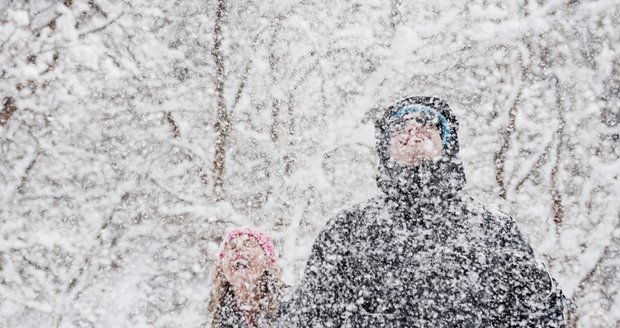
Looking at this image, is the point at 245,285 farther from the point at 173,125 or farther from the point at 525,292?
the point at 173,125

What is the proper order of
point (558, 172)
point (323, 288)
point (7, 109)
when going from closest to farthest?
point (323, 288), point (7, 109), point (558, 172)

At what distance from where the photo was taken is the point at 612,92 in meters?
11.6

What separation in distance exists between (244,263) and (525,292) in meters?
1.16

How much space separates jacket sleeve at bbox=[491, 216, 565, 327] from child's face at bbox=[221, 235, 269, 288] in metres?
0.99

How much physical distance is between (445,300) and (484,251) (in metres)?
0.25

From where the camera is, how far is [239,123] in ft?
39.1

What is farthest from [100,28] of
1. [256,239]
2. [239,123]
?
[256,239]

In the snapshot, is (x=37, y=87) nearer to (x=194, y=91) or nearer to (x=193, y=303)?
(x=194, y=91)

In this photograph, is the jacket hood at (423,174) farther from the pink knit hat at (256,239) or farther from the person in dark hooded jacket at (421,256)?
the pink knit hat at (256,239)

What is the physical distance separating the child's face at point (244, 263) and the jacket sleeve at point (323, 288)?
11.4 inches

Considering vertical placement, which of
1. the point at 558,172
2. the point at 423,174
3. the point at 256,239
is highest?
the point at 558,172

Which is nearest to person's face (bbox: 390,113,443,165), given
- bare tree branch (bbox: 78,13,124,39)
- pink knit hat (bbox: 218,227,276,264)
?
pink knit hat (bbox: 218,227,276,264)

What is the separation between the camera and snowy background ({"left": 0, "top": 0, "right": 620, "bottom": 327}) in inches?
441

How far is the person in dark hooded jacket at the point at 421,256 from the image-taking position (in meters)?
2.55
